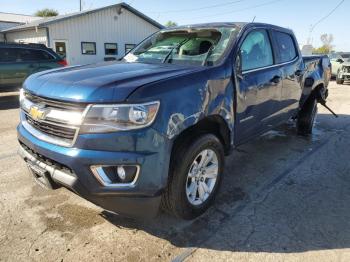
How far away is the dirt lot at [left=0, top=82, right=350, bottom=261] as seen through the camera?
9.05 feet

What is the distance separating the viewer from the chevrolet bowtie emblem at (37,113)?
8.88ft

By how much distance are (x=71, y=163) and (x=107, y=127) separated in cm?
38

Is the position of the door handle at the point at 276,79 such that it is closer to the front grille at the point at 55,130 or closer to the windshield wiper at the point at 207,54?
the windshield wiper at the point at 207,54

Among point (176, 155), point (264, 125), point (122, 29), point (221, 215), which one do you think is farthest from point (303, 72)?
point (122, 29)

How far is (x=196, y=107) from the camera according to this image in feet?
9.30

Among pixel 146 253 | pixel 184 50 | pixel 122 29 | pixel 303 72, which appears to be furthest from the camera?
pixel 122 29

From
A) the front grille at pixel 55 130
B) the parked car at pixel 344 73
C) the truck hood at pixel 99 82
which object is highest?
the truck hood at pixel 99 82

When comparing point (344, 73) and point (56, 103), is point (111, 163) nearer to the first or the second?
point (56, 103)

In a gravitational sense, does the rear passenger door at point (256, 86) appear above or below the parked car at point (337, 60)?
above

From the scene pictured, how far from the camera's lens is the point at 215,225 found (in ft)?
10.4

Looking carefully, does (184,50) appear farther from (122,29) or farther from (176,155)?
(122,29)

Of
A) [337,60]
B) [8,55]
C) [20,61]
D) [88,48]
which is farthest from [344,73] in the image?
[88,48]

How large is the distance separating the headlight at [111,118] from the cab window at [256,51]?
5.50ft

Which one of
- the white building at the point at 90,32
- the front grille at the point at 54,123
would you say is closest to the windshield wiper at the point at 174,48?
the front grille at the point at 54,123
